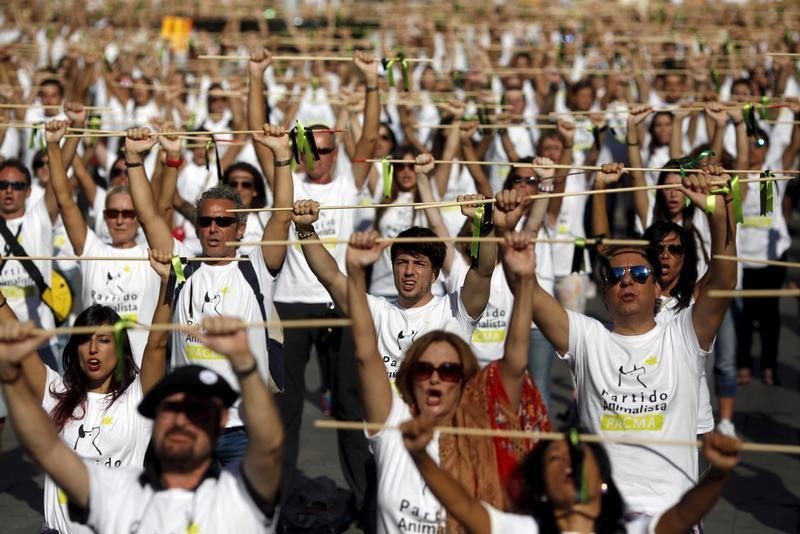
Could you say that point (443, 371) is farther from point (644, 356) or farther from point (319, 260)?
point (319, 260)

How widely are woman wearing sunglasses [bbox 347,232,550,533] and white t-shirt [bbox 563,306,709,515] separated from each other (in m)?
0.60

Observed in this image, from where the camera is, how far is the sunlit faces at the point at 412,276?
652 centimetres

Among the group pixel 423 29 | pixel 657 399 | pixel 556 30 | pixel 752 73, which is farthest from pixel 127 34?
pixel 657 399

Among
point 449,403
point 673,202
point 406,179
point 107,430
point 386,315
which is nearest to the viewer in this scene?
point 449,403

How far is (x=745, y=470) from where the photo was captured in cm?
862

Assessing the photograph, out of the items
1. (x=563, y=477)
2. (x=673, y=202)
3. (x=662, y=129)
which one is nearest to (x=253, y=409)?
(x=563, y=477)

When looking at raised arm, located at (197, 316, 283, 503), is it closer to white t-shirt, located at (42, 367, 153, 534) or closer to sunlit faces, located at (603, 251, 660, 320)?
white t-shirt, located at (42, 367, 153, 534)

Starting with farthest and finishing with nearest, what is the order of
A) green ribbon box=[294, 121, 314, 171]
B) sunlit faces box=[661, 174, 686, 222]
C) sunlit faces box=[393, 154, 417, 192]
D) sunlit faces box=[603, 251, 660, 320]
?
sunlit faces box=[393, 154, 417, 192], sunlit faces box=[661, 174, 686, 222], green ribbon box=[294, 121, 314, 171], sunlit faces box=[603, 251, 660, 320]

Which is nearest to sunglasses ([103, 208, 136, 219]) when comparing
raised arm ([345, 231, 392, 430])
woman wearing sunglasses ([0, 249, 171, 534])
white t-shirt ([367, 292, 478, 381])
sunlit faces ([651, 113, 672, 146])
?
woman wearing sunglasses ([0, 249, 171, 534])

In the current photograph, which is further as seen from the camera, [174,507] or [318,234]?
[318,234]

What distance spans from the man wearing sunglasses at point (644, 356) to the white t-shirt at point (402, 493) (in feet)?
3.34

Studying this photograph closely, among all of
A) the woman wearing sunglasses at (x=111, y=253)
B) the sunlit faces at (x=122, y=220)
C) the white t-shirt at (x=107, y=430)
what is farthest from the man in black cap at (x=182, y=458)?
the sunlit faces at (x=122, y=220)

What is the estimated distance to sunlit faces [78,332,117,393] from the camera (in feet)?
19.7

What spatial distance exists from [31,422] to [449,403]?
147cm
